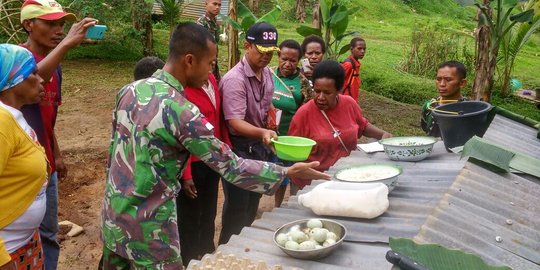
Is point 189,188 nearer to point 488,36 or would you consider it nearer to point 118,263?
point 118,263

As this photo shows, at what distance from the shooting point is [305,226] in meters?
2.27

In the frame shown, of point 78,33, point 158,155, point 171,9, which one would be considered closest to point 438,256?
point 158,155

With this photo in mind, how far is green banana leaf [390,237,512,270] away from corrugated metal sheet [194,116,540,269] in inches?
6.0

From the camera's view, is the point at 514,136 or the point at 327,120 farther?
the point at 514,136

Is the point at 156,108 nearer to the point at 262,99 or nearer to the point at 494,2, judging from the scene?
the point at 262,99

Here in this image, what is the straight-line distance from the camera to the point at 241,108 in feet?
11.3

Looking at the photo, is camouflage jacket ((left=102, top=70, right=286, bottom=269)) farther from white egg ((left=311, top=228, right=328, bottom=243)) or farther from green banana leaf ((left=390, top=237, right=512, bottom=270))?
green banana leaf ((left=390, top=237, right=512, bottom=270))

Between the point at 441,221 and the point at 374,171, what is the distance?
58 cm

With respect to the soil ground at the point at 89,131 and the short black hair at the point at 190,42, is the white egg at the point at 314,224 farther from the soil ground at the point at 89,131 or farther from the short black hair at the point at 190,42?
the soil ground at the point at 89,131

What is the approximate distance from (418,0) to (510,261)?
26.8m

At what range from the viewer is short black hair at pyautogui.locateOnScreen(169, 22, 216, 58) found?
2238 mm

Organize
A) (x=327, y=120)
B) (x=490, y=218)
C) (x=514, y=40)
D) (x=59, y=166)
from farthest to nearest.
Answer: (x=514, y=40), (x=327, y=120), (x=59, y=166), (x=490, y=218)

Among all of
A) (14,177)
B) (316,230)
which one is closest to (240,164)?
(316,230)

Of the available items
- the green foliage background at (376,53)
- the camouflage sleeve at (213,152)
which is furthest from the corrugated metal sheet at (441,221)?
the green foliage background at (376,53)
